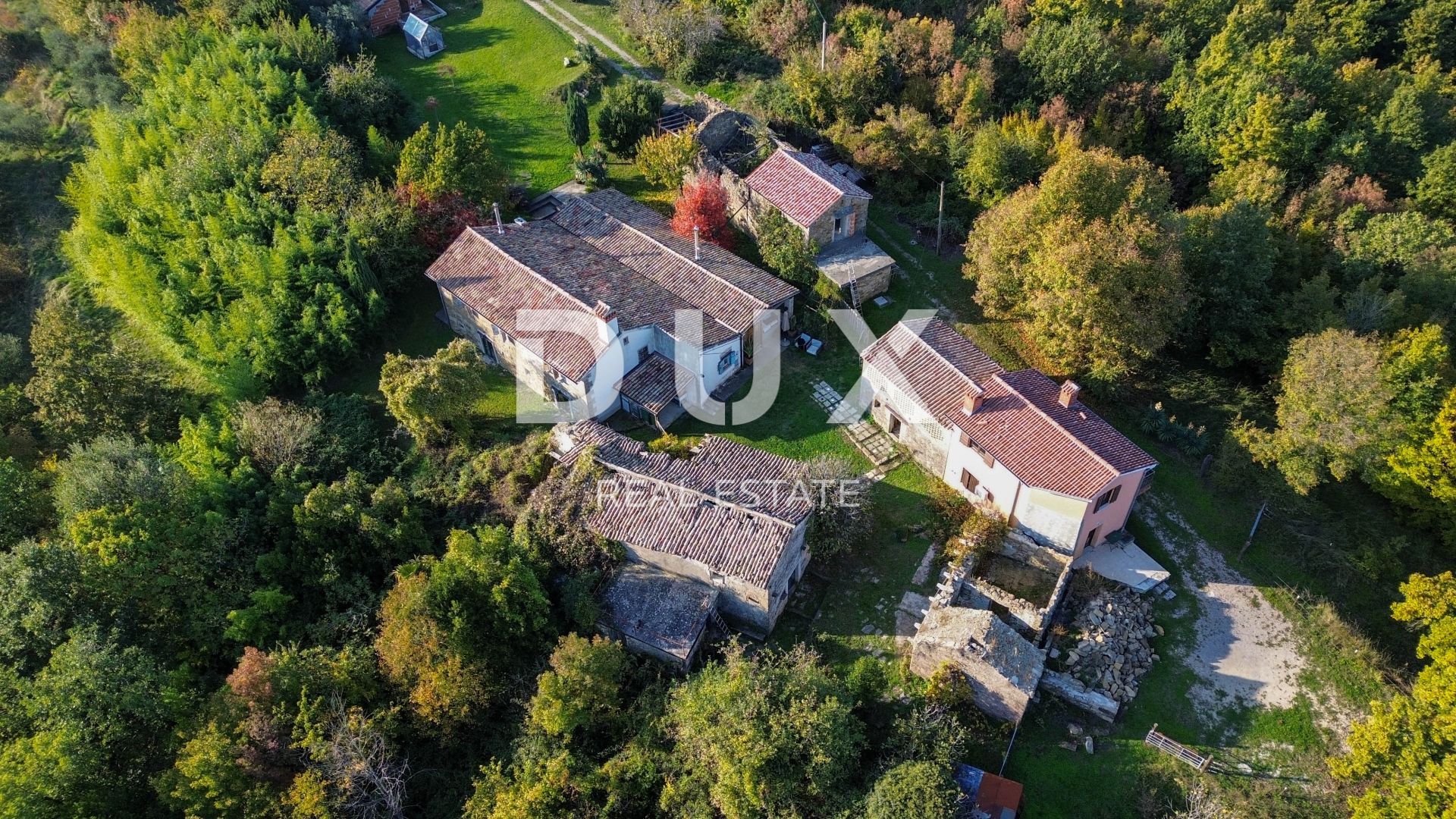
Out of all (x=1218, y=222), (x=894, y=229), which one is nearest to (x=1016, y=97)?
(x=894, y=229)

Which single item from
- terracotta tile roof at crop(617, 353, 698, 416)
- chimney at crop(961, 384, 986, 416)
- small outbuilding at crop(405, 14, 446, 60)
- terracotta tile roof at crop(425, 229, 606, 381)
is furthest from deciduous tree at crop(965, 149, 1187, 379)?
small outbuilding at crop(405, 14, 446, 60)

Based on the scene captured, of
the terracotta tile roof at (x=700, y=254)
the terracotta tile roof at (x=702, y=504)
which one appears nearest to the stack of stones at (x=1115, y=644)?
the terracotta tile roof at (x=702, y=504)

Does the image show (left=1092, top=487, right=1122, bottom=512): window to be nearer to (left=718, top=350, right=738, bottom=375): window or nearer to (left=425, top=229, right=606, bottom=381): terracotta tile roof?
(left=718, top=350, right=738, bottom=375): window

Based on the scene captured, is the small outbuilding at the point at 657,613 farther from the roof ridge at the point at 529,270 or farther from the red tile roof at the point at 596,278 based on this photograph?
the roof ridge at the point at 529,270

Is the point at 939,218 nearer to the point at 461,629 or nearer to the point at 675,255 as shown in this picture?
the point at 675,255

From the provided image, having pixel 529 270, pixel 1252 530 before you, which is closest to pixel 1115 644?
pixel 1252 530

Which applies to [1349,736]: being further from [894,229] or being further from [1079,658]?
[894,229]

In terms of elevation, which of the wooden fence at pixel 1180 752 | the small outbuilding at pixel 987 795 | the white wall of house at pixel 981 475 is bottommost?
the wooden fence at pixel 1180 752
